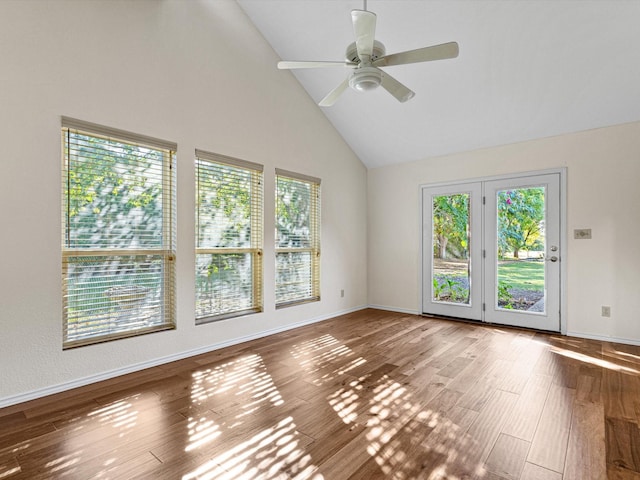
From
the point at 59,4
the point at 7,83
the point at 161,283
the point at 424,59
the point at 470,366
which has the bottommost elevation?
the point at 470,366

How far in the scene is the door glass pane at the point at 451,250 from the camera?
16.4 feet

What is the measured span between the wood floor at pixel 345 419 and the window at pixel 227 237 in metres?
0.62

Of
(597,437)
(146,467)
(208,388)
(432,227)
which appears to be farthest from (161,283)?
(432,227)

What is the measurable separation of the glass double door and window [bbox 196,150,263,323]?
9.01 ft

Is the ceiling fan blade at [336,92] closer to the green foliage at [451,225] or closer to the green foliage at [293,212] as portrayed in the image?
the green foliage at [293,212]

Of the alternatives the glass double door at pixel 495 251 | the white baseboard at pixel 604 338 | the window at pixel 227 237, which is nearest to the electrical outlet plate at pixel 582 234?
the glass double door at pixel 495 251

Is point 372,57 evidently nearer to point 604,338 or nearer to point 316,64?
point 316,64

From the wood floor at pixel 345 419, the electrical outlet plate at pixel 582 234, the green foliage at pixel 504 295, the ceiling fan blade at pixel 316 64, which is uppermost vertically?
the ceiling fan blade at pixel 316 64

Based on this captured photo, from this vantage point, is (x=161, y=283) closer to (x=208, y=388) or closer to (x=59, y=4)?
(x=208, y=388)

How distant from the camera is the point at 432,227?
5.30 m

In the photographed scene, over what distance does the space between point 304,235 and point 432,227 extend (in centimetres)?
204

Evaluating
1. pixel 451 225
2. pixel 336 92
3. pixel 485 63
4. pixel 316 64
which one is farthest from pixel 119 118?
pixel 451 225

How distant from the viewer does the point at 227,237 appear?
3.83 m

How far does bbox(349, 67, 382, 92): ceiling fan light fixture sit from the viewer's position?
248 centimetres
